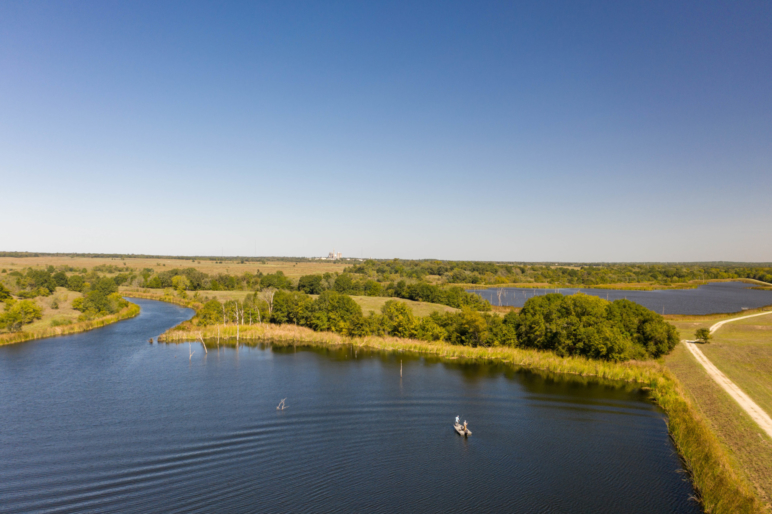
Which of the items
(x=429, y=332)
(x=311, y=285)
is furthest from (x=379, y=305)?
(x=311, y=285)

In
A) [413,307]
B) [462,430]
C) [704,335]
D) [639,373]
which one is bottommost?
[462,430]

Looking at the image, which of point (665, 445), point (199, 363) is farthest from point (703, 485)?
point (199, 363)

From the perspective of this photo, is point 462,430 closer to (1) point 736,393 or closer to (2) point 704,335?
(1) point 736,393

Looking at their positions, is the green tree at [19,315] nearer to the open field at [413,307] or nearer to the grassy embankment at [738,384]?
the open field at [413,307]

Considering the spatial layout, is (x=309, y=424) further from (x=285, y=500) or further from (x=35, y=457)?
(x=35, y=457)

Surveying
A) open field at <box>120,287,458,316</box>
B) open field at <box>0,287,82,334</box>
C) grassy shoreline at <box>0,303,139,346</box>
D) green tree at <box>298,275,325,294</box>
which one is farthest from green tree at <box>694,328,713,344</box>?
open field at <box>0,287,82,334</box>

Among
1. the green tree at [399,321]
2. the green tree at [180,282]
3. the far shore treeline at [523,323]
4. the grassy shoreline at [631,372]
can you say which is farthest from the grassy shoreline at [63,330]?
the green tree at [399,321]

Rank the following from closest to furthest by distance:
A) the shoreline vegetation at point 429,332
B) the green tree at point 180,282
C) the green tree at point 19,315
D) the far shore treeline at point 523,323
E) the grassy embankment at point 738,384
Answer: the grassy embankment at point 738,384
the shoreline vegetation at point 429,332
the far shore treeline at point 523,323
the green tree at point 19,315
the green tree at point 180,282

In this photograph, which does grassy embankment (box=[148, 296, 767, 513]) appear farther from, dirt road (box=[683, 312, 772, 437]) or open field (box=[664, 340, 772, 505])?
dirt road (box=[683, 312, 772, 437])

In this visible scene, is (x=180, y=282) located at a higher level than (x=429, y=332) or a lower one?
higher
